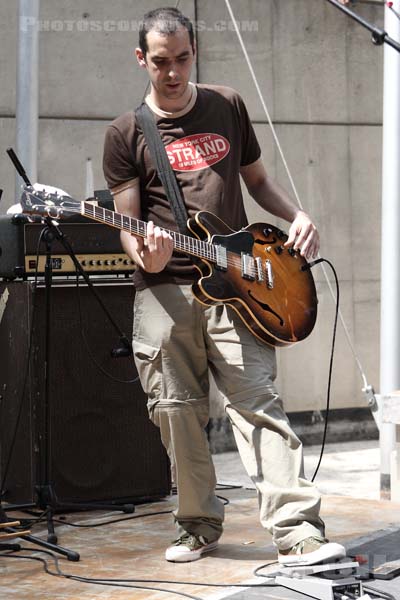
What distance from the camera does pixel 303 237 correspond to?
3805 mm

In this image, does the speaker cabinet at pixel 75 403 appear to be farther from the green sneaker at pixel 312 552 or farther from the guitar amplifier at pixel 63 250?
the green sneaker at pixel 312 552

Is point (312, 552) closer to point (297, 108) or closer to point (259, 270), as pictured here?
point (259, 270)

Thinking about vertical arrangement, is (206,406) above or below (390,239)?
below

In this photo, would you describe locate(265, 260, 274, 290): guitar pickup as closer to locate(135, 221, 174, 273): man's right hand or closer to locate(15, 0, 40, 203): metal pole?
locate(135, 221, 174, 273): man's right hand

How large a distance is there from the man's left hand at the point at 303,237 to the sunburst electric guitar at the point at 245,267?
3.7 inches

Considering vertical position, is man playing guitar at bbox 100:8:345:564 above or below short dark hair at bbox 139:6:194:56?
below

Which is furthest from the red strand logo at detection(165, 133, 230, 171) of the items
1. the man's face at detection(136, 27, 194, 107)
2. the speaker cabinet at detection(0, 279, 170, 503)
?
the speaker cabinet at detection(0, 279, 170, 503)

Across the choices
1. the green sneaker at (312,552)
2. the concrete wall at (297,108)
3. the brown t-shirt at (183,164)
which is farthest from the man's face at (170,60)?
the concrete wall at (297,108)

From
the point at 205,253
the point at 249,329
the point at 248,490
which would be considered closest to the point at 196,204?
the point at 205,253

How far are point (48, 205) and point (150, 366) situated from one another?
0.72 meters

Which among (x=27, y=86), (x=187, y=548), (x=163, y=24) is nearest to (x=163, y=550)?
(x=187, y=548)

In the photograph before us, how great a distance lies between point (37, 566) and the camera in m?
3.85

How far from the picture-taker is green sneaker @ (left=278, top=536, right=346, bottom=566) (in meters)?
3.45

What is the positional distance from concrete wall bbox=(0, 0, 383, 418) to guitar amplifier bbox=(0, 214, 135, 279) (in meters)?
2.07
